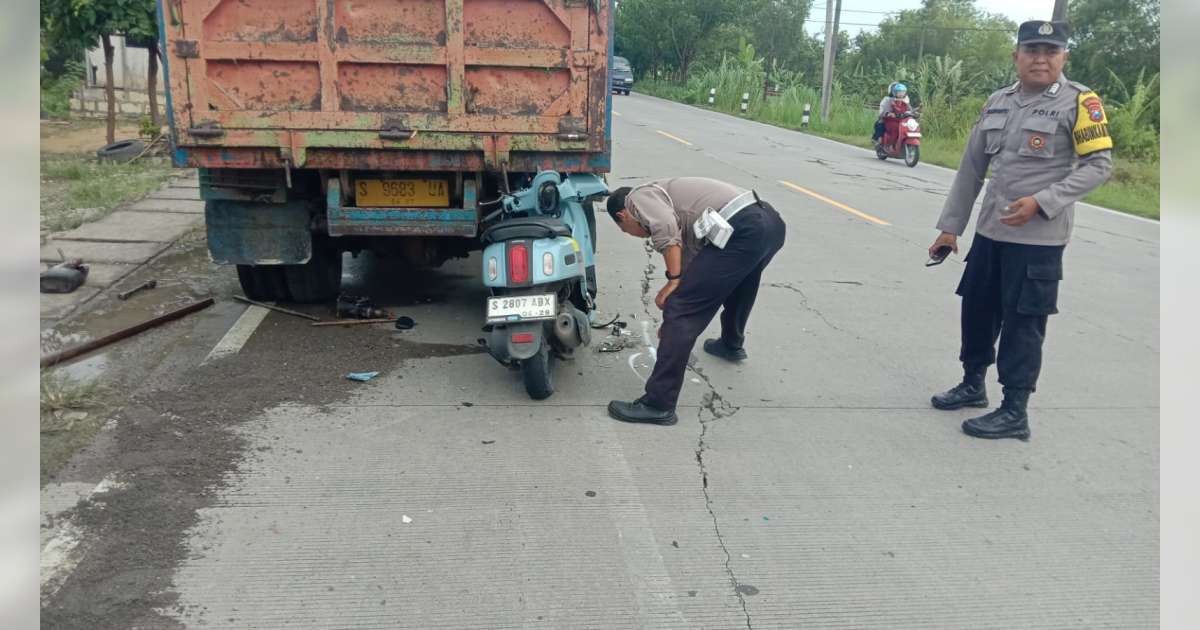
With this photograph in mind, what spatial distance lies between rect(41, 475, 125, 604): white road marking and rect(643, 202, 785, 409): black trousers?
256cm

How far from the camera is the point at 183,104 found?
5.15 metres

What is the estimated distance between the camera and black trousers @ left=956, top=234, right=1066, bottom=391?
454cm

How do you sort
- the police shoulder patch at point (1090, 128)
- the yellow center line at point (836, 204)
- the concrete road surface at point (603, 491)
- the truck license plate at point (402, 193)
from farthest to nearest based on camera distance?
the yellow center line at point (836, 204) < the truck license plate at point (402, 193) < the police shoulder patch at point (1090, 128) < the concrete road surface at point (603, 491)

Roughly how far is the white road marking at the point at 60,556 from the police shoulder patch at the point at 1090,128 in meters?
4.53

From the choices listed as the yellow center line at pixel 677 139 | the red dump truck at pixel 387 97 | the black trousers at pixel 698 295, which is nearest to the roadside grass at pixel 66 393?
the red dump truck at pixel 387 97

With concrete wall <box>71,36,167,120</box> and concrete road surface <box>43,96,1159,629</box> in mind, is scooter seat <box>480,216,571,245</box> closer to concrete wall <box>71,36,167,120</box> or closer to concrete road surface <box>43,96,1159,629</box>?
concrete road surface <box>43,96,1159,629</box>

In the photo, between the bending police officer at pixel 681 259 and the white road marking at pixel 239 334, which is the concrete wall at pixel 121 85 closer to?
the white road marking at pixel 239 334

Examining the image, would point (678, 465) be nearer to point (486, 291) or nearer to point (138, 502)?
point (138, 502)

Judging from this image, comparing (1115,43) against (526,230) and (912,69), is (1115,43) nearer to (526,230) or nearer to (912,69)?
(912,69)

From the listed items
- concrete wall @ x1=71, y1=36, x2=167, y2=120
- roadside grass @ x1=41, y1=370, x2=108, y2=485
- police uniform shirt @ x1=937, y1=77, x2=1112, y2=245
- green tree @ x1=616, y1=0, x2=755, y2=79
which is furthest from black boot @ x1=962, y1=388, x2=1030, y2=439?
green tree @ x1=616, y1=0, x2=755, y2=79

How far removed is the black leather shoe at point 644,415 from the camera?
4.67 m

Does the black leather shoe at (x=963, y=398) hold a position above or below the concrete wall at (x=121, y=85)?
below
